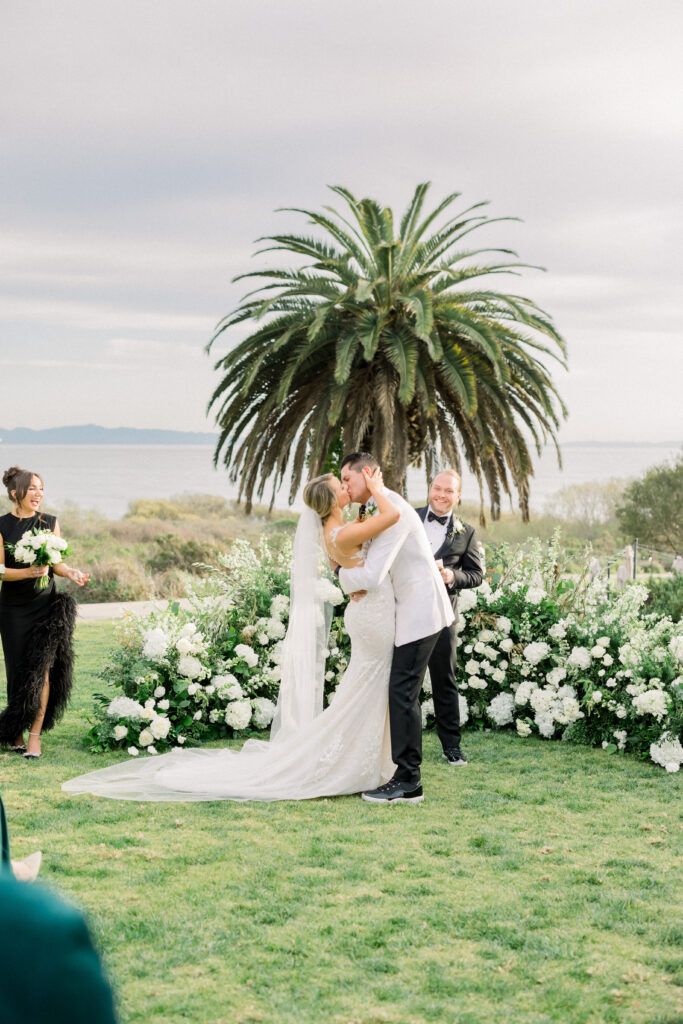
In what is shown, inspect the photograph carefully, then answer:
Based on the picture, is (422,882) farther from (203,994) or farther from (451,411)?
(451,411)

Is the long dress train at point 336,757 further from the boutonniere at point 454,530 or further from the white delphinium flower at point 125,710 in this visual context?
the boutonniere at point 454,530

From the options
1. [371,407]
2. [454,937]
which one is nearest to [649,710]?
[454,937]

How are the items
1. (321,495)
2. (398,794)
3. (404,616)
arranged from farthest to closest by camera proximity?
(321,495), (404,616), (398,794)

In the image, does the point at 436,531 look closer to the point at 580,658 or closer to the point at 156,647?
the point at 580,658

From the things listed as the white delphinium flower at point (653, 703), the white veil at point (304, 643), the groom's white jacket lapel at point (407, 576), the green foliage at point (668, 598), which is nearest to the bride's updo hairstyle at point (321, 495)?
the white veil at point (304, 643)

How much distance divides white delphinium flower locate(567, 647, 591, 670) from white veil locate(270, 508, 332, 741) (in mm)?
2047

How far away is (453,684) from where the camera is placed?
6.75 meters

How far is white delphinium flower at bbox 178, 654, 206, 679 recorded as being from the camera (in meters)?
7.31

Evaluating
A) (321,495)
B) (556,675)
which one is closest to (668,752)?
(556,675)

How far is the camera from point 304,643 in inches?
260

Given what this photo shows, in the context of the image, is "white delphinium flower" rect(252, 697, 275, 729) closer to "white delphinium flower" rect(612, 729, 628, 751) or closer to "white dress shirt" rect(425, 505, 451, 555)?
"white dress shirt" rect(425, 505, 451, 555)

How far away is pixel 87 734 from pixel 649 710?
4202 mm

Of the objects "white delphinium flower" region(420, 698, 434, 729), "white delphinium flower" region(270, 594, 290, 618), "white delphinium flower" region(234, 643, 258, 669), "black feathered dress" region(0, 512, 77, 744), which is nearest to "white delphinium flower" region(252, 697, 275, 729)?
"white delphinium flower" region(234, 643, 258, 669)

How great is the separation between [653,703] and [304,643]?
2457mm
